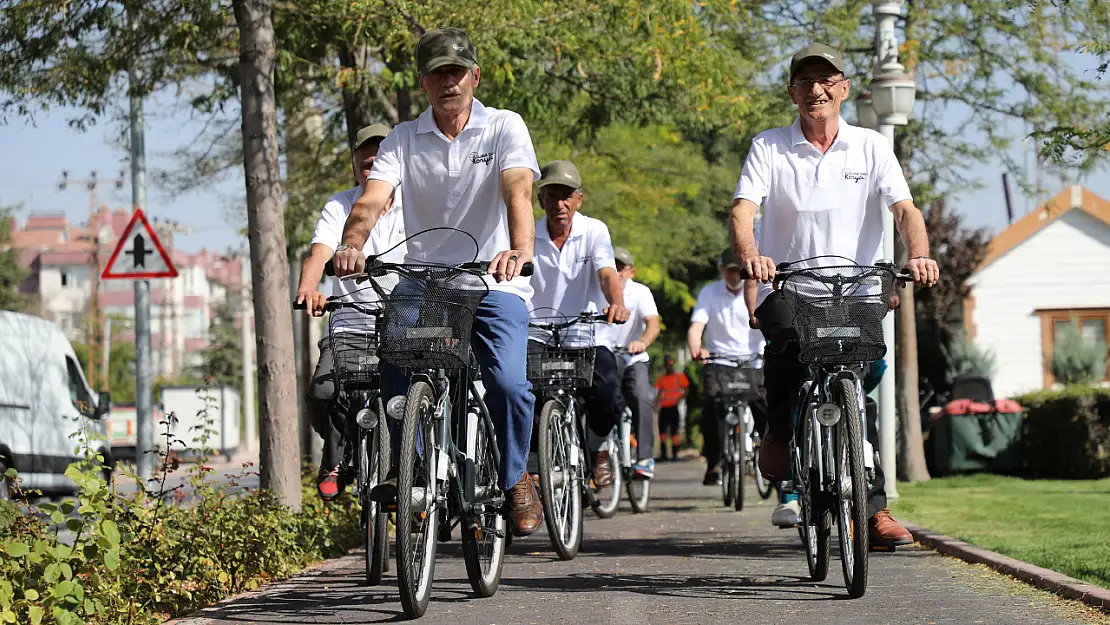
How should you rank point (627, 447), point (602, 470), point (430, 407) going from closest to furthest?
point (430, 407), point (602, 470), point (627, 447)

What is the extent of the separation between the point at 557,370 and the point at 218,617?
261cm

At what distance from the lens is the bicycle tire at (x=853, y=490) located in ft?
20.4

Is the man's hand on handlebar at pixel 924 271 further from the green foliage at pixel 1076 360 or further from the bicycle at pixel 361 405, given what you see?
the green foliage at pixel 1076 360

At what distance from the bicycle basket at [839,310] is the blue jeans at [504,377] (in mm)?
1094

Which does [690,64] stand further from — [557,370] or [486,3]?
[557,370]

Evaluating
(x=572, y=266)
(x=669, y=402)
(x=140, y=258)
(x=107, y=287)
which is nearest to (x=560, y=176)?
(x=572, y=266)

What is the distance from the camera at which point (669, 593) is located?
269 inches

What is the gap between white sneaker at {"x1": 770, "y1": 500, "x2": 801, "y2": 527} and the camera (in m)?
6.78

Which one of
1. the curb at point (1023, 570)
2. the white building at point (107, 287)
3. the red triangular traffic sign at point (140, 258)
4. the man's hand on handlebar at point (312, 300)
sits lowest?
the curb at point (1023, 570)

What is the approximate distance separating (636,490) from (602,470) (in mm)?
1855

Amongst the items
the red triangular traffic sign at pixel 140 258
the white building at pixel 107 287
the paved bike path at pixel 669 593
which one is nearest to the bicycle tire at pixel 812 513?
the paved bike path at pixel 669 593

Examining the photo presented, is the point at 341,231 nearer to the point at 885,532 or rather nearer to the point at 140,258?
the point at 885,532

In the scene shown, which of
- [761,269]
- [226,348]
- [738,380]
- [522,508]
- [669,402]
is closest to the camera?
[761,269]

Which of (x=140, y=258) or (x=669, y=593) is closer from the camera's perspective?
(x=669, y=593)
